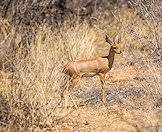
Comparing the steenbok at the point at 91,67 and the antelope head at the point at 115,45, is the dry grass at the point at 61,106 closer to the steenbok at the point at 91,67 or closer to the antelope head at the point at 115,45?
the steenbok at the point at 91,67

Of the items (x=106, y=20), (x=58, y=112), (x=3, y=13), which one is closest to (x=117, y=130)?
(x=58, y=112)

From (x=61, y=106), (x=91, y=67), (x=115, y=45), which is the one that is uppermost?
(x=115, y=45)

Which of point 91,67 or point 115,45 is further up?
point 115,45

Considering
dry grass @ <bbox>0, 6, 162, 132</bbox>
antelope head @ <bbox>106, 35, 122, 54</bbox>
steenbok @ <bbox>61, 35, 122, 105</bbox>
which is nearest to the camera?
dry grass @ <bbox>0, 6, 162, 132</bbox>

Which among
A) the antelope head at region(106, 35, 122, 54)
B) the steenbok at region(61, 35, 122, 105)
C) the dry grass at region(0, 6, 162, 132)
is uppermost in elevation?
the antelope head at region(106, 35, 122, 54)

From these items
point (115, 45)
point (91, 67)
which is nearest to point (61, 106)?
point (91, 67)

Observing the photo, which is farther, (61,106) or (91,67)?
(91,67)

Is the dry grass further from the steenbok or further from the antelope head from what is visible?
the antelope head

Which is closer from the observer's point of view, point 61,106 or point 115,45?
point 61,106

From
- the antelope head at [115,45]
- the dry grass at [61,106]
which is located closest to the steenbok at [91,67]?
the antelope head at [115,45]

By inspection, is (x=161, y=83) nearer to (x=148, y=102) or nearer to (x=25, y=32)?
(x=148, y=102)

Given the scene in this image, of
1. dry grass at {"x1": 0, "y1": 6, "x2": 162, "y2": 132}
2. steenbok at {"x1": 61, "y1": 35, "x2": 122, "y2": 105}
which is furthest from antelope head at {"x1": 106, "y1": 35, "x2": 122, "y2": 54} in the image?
dry grass at {"x1": 0, "y1": 6, "x2": 162, "y2": 132}

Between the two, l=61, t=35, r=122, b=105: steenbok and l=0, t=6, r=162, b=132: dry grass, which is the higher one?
l=61, t=35, r=122, b=105: steenbok

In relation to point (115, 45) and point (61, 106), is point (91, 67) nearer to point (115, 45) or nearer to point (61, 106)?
point (115, 45)
